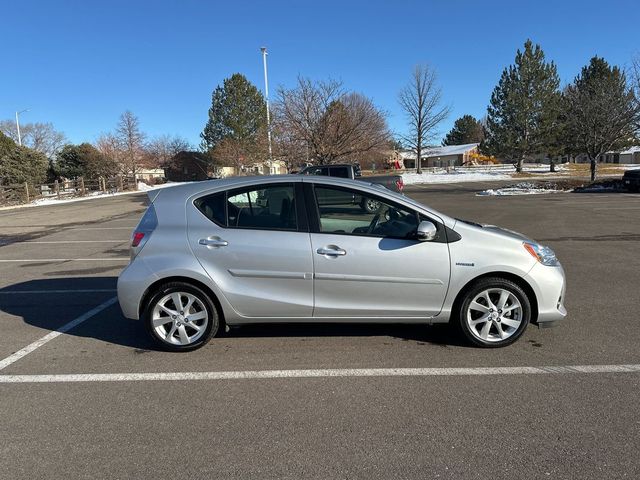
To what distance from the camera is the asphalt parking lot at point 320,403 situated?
2902 millimetres

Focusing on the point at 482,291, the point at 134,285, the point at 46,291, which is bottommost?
the point at 46,291

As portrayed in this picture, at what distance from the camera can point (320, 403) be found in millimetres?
3623

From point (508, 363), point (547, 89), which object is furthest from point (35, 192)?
point (547, 89)

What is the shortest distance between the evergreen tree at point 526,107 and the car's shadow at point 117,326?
162 ft

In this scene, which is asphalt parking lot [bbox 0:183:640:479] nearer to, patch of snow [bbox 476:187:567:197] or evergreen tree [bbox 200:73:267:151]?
patch of snow [bbox 476:187:567:197]

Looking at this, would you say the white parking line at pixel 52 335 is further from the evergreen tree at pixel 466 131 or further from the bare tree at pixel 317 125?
the evergreen tree at pixel 466 131

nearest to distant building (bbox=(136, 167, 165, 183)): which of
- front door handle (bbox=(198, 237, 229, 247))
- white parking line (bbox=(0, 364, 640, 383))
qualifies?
front door handle (bbox=(198, 237, 229, 247))

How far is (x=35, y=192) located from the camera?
1324 inches

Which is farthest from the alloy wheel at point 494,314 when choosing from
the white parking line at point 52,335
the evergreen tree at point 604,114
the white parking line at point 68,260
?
the evergreen tree at point 604,114

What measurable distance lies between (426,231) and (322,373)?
154cm

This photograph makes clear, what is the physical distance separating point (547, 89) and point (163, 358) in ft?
172

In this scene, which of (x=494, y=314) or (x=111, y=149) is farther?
(x=111, y=149)

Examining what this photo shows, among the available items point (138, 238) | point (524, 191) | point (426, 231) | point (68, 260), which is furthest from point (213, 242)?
point (524, 191)

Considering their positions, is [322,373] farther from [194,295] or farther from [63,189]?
[63,189]
